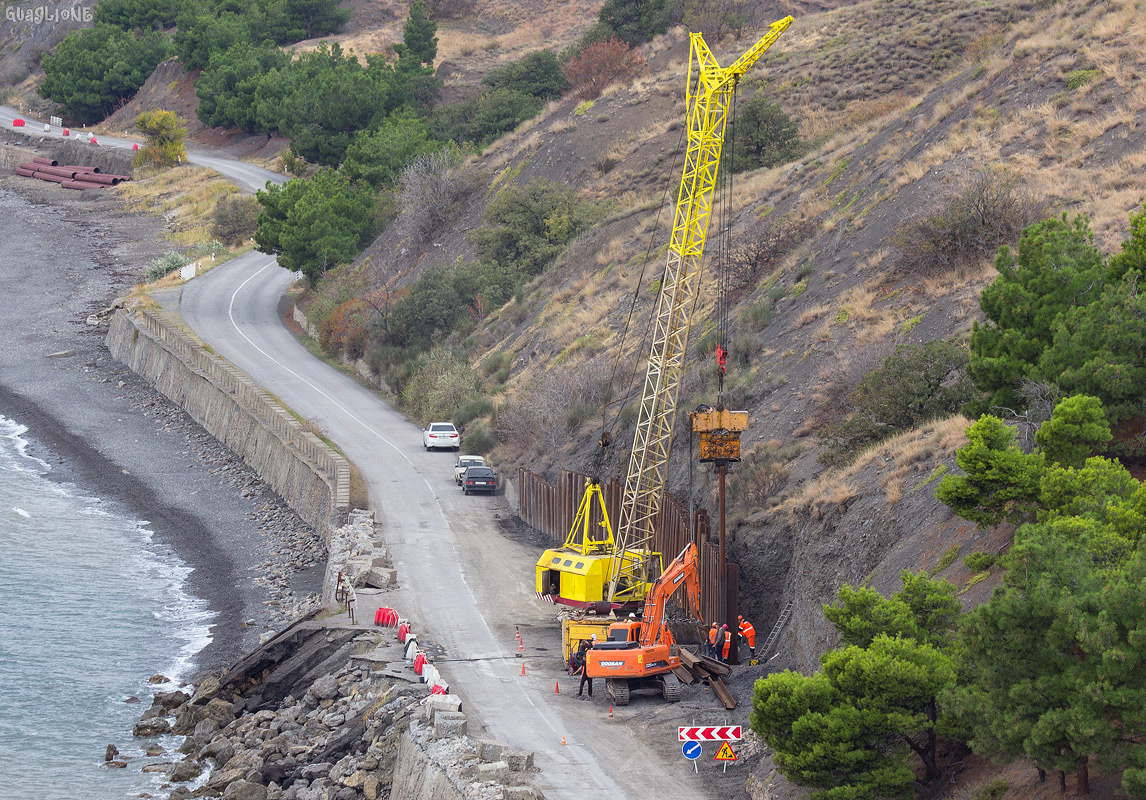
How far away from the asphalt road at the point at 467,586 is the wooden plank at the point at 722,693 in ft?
4.35

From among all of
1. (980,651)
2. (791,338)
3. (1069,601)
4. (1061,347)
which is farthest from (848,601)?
(791,338)

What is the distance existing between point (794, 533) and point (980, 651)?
16453 mm

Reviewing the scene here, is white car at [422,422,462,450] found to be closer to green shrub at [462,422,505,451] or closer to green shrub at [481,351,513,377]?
green shrub at [462,422,505,451]

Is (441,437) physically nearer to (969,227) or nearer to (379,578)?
(379,578)

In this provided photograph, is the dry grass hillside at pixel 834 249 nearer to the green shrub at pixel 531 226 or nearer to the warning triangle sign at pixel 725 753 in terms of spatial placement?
the green shrub at pixel 531 226

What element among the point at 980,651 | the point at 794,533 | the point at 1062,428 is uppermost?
the point at 1062,428

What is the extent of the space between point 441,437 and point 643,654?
30005 millimetres

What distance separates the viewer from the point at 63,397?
7931 cm

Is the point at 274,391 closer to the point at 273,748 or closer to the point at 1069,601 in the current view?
the point at 273,748

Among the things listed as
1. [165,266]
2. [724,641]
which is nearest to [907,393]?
[724,641]

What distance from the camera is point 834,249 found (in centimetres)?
4962

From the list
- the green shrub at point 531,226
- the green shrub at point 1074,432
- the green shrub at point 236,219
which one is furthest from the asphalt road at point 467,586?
the green shrub at point 236,219

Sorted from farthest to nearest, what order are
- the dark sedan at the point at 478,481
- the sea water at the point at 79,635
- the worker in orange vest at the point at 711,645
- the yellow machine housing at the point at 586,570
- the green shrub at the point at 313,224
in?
the green shrub at the point at 313,224
the dark sedan at the point at 478,481
the yellow machine housing at the point at 586,570
the sea water at the point at 79,635
the worker in orange vest at the point at 711,645

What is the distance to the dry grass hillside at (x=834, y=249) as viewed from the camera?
108ft
